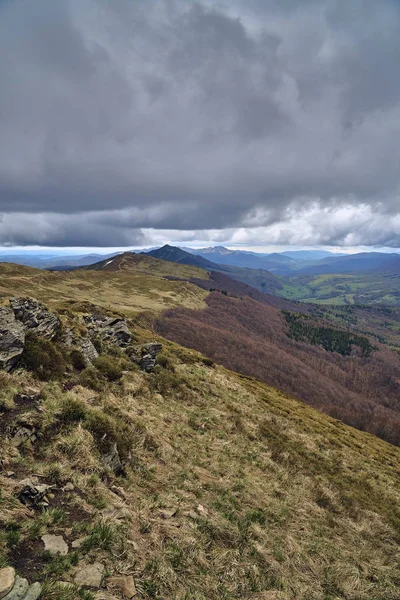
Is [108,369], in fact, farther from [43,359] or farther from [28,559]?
[28,559]

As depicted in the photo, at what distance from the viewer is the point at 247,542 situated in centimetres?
1191

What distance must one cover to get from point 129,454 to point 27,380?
7.90 m

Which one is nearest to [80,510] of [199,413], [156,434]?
[156,434]

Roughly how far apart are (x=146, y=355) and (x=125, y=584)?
24100 millimetres

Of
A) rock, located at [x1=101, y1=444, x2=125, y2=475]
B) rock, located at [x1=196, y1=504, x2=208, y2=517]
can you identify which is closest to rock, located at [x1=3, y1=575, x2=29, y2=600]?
rock, located at [x1=101, y1=444, x2=125, y2=475]

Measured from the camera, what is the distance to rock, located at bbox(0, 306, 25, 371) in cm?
1742

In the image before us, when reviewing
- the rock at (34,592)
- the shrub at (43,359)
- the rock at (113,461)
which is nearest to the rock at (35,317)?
the shrub at (43,359)

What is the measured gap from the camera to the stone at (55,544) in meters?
8.14

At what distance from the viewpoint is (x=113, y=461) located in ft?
45.1

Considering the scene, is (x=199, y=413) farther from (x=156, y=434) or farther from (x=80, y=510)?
(x=80, y=510)

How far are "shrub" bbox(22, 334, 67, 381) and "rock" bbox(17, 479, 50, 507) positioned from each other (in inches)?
369

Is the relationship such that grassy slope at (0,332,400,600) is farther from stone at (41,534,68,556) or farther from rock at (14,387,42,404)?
rock at (14,387,42,404)

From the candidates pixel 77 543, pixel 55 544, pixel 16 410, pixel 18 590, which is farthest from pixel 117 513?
pixel 16 410

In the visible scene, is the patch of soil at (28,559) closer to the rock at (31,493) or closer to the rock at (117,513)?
the rock at (31,493)
